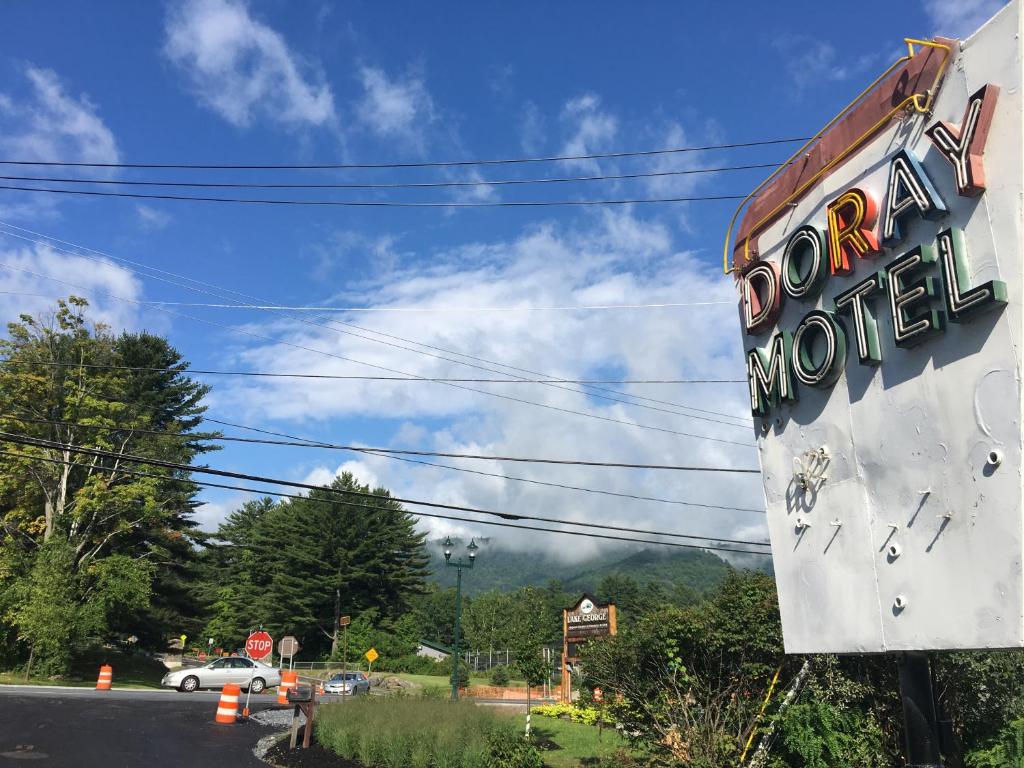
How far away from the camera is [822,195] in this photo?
26.5 feet

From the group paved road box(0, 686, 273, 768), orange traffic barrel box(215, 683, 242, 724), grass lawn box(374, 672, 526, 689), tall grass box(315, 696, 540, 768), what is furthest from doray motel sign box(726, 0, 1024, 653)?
grass lawn box(374, 672, 526, 689)

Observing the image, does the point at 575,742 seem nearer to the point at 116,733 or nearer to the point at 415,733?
the point at 415,733

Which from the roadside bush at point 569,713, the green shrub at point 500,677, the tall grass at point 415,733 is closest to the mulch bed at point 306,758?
the tall grass at point 415,733

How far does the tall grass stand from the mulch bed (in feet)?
0.62

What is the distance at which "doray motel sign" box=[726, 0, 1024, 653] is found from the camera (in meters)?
5.73

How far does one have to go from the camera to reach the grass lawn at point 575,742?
14.7 metres

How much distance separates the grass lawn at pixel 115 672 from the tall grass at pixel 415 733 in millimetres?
22140

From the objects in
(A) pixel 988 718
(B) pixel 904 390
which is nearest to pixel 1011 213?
(B) pixel 904 390

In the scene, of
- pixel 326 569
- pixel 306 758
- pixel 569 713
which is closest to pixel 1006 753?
pixel 306 758

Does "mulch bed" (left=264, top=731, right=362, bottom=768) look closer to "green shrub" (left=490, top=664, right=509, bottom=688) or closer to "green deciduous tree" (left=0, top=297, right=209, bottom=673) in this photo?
"green deciduous tree" (left=0, top=297, right=209, bottom=673)

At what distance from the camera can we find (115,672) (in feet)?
122

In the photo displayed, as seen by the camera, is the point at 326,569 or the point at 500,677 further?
the point at 326,569

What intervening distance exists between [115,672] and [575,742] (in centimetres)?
2963

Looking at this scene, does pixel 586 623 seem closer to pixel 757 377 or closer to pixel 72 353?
pixel 757 377
